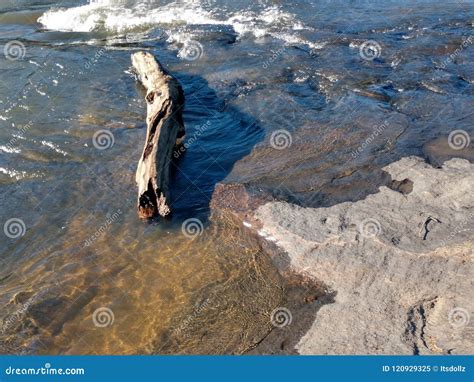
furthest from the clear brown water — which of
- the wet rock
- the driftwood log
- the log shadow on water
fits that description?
the wet rock

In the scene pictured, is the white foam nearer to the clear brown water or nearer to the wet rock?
the clear brown water

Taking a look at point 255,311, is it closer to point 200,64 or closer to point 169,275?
point 169,275

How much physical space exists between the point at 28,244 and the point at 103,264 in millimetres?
1117

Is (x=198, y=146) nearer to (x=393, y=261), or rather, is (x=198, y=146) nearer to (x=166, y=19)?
(x=393, y=261)

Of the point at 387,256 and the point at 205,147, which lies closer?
the point at 387,256

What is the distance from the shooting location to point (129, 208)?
7.11 metres

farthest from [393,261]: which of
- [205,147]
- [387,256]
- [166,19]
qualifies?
[166,19]

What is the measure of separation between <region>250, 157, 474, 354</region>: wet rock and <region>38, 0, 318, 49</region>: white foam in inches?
275

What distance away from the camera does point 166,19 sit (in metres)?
14.1

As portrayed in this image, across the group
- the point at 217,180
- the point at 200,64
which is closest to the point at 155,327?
the point at 217,180

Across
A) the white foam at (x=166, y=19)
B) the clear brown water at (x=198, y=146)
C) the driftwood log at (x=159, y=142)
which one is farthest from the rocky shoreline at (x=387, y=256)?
the white foam at (x=166, y=19)

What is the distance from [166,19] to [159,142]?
25.8ft

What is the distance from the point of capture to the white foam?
513 inches

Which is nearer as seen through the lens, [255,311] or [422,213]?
[255,311]
